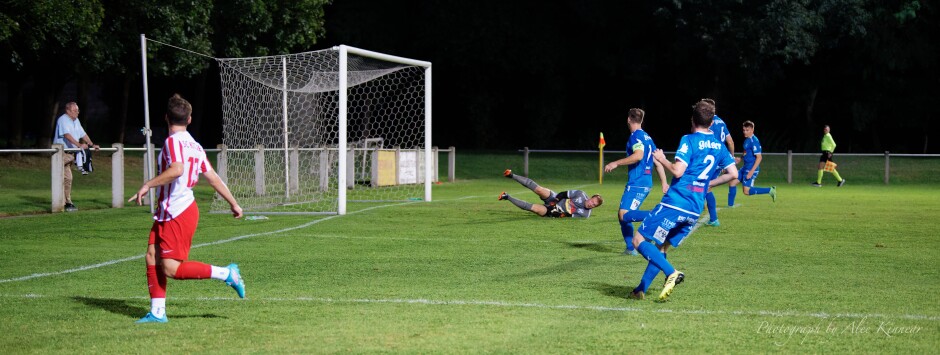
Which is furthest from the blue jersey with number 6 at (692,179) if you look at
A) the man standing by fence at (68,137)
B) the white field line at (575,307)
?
the man standing by fence at (68,137)

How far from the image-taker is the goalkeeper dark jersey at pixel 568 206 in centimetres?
1619

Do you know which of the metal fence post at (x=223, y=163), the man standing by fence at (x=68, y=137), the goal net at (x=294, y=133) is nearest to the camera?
the man standing by fence at (x=68, y=137)

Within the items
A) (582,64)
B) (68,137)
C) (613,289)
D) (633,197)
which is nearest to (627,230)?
(633,197)

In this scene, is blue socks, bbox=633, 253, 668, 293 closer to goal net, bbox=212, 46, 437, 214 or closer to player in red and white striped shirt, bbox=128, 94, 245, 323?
player in red and white striped shirt, bbox=128, 94, 245, 323

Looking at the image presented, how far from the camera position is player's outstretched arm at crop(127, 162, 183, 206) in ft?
22.2

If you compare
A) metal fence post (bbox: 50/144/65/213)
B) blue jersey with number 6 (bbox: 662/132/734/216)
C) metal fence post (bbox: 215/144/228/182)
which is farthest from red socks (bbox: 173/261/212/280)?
metal fence post (bbox: 215/144/228/182)

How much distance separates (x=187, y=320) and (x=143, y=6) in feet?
71.1

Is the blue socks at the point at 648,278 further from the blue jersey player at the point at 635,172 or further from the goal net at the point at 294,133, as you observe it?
the goal net at the point at 294,133

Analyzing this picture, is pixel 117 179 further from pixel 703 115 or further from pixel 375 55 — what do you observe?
pixel 703 115

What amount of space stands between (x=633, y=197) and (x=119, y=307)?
19.5ft

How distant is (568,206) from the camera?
638 inches

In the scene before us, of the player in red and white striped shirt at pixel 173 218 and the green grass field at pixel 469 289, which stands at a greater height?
the player in red and white striped shirt at pixel 173 218

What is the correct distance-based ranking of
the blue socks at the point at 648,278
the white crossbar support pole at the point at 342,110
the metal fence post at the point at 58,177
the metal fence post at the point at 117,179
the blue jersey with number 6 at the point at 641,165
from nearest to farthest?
the blue socks at the point at 648,278
the blue jersey with number 6 at the point at 641,165
the white crossbar support pole at the point at 342,110
the metal fence post at the point at 58,177
the metal fence post at the point at 117,179

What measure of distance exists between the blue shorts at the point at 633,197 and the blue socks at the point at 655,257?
3.17 m
